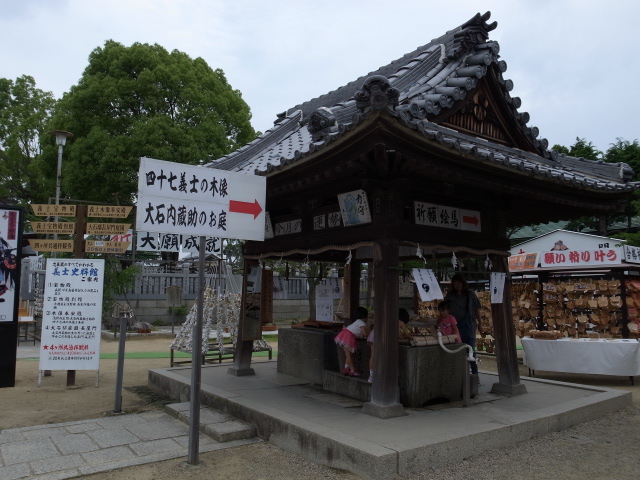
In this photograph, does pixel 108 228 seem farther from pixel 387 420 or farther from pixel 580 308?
pixel 580 308

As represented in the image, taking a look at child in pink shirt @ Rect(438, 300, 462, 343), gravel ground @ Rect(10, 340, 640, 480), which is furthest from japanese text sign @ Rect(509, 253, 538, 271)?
child in pink shirt @ Rect(438, 300, 462, 343)

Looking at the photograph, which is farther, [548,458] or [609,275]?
[609,275]

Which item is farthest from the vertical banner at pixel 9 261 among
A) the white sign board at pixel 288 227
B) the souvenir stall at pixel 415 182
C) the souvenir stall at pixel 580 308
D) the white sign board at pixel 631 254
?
the white sign board at pixel 631 254

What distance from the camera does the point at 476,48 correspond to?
7.46 meters

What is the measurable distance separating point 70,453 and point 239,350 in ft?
12.4

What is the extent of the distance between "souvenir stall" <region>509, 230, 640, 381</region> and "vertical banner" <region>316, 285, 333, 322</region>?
4.60 meters

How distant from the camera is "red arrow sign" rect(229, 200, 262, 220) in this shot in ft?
17.2

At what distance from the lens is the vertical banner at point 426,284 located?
6189mm

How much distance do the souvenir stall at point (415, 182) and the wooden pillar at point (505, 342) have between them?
0.05 feet

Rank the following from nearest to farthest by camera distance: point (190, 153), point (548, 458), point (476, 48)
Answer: point (548, 458) < point (476, 48) < point (190, 153)

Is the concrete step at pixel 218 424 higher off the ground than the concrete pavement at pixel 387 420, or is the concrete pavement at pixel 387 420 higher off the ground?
the concrete pavement at pixel 387 420

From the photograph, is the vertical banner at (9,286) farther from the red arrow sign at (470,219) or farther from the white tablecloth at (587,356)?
the white tablecloth at (587,356)

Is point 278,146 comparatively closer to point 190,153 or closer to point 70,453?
point 70,453

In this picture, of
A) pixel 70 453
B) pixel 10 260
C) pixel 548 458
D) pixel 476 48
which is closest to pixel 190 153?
pixel 10 260
